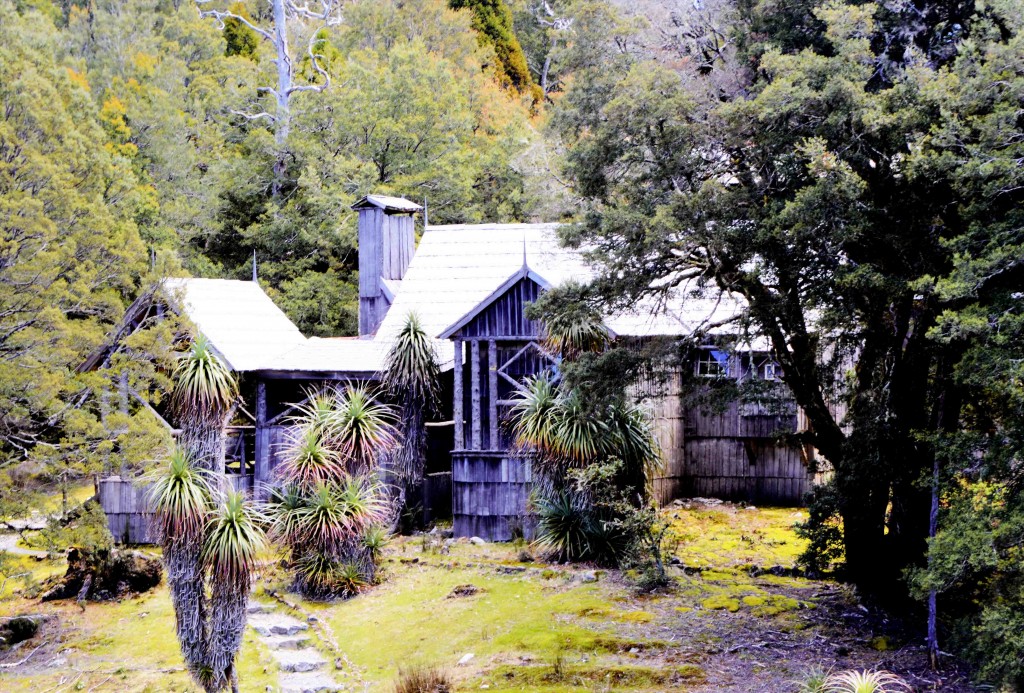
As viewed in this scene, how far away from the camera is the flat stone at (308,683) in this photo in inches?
505

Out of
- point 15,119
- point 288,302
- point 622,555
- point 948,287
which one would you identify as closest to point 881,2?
point 948,287

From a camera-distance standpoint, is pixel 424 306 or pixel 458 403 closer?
pixel 458 403

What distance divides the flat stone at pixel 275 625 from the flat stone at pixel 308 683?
1.45 m

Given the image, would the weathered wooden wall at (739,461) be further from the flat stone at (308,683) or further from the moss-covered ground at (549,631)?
the flat stone at (308,683)

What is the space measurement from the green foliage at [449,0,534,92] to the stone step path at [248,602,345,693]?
1452 inches

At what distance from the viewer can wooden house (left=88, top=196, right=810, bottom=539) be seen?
19.2m

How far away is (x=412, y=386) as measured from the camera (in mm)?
19219

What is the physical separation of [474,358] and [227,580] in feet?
27.8

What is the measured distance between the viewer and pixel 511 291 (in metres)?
19.0

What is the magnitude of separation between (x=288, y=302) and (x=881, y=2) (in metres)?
21.7

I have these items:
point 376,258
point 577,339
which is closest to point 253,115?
point 376,258

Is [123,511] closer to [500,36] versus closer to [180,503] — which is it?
[180,503]

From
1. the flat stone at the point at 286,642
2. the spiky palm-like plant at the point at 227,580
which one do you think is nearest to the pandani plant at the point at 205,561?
the spiky palm-like plant at the point at 227,580

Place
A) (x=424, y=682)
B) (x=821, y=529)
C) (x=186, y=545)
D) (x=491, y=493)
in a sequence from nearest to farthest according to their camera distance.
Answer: (x=186, y=545) → (x=424, y=682) → (x=821, y=529) → (x=491, y=493)
